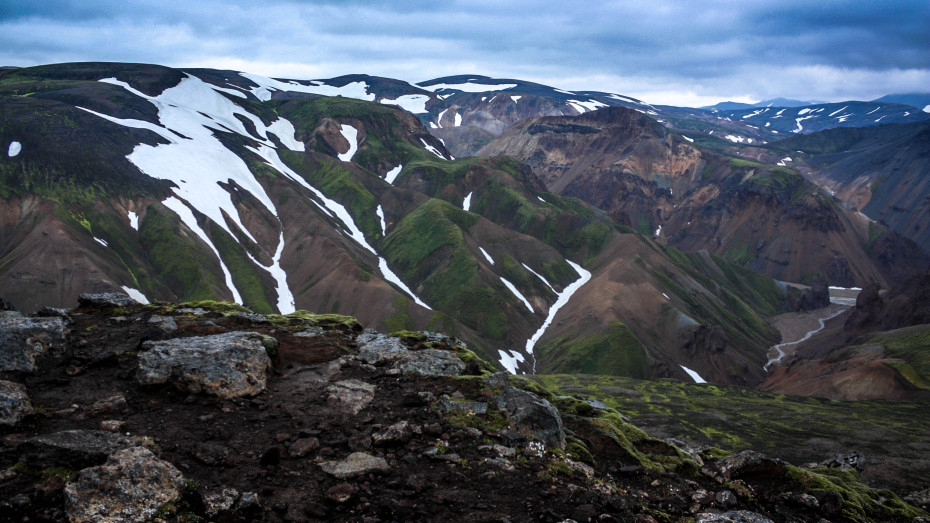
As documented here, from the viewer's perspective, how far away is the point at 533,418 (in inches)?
802

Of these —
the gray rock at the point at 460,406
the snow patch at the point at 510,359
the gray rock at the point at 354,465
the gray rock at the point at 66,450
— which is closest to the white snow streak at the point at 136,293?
the snow patch at the point at 510,359

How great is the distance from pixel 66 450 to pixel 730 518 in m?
18.8

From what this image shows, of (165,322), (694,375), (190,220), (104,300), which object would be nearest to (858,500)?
(165,322)

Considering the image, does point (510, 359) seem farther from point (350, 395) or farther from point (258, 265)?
point (350, 395)

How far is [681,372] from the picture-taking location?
15738 centimetres

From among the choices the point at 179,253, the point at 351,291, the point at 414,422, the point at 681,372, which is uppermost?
the point at 414,422

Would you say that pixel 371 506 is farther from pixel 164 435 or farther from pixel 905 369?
pixel 905 369

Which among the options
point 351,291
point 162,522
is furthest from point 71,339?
point 351,291

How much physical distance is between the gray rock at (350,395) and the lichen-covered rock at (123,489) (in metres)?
7.53

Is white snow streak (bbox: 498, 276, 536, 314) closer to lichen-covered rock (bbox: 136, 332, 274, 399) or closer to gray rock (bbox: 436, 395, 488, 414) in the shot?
gray rock (bbox: 436, 395, 488, 414)

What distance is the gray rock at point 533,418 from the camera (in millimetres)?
19891

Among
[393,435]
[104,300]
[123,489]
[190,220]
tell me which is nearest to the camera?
[123,489]

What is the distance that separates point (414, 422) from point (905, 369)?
16197 cm

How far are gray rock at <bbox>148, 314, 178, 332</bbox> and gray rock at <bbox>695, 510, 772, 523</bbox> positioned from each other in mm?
24264
